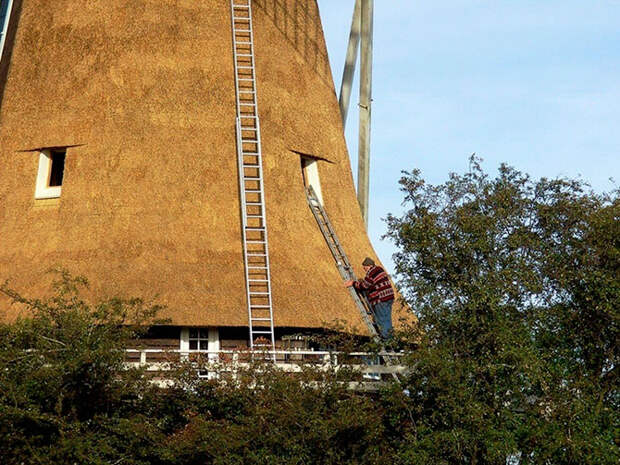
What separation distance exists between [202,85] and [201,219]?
2622 millimetres

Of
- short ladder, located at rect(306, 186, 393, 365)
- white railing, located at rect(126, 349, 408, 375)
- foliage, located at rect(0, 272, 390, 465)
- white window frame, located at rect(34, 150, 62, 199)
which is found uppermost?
white window frame, located at rect(34, 150, 62, 199)

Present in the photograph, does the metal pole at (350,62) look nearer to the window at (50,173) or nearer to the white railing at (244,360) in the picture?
the window at (50,173)

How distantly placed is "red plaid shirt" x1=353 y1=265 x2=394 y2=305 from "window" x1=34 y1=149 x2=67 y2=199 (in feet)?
18.3

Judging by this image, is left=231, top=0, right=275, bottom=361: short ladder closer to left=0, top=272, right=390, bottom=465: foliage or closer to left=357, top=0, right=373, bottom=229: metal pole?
left=0, top=272, right=390, bottom=465: foliage

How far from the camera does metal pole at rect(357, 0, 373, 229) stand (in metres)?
24.9

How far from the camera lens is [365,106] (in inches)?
987

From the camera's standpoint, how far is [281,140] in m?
22.6

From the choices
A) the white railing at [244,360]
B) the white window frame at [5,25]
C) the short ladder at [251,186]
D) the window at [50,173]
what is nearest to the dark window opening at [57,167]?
the window at [50,173]

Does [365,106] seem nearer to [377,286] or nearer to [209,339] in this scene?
[377,286]

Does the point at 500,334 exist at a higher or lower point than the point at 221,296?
lower

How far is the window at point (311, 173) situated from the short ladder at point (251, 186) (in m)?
1.74

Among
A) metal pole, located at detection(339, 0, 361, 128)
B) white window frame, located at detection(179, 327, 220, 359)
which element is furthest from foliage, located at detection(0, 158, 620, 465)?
metal pole, located at detection(339, 0, 361, 128)

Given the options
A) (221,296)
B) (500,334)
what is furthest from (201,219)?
(500,334)

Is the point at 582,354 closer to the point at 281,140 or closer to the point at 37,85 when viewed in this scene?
the point at 281,140
